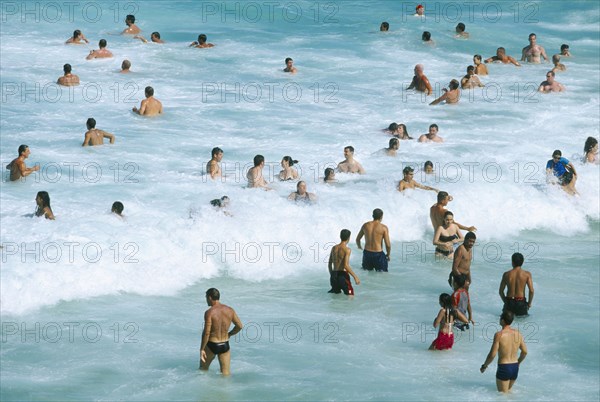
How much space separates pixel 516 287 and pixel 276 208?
234 inches

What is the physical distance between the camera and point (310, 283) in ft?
56.3

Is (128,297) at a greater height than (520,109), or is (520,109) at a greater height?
(520,109)

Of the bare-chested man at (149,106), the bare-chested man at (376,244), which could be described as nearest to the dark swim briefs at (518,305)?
the bare-chested man at (376,244)

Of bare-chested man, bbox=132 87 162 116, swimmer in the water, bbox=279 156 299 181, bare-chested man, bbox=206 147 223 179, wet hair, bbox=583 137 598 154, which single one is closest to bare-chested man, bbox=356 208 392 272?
swimmer in the water, bbox=279 156 299 181

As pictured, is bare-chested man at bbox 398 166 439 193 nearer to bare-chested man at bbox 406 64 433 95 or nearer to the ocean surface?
the ocean surface

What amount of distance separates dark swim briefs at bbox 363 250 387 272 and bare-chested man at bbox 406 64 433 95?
37.5ft

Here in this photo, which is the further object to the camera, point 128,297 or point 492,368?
point 128,297

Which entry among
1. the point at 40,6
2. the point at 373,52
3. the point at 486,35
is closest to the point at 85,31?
the point at 40,6

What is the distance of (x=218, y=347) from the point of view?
12844 mm

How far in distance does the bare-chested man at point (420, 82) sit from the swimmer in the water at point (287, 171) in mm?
7694

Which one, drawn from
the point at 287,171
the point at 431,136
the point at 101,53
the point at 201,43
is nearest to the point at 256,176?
the point at 287,171

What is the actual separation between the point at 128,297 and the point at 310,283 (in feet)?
9.82

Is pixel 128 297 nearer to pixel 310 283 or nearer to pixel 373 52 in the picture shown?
pixel 310 283

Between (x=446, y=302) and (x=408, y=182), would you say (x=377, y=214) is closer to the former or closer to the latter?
(x=446, y=302)
